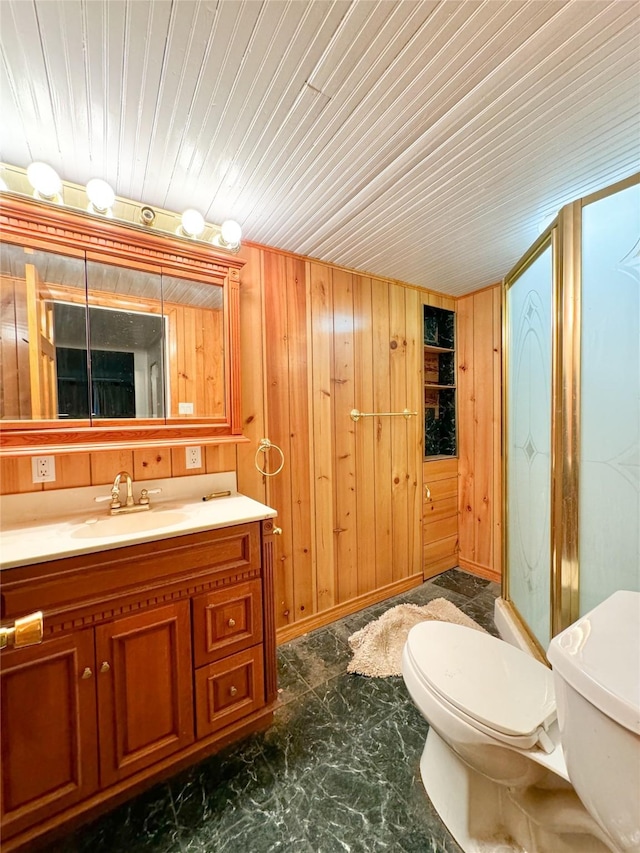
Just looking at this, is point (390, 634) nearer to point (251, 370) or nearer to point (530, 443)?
point (530, 443)

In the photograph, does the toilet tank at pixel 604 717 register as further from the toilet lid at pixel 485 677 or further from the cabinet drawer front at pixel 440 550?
the cabinet drawer front at pixel 440 550

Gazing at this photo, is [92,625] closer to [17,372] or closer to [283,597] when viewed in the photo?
[17,372]

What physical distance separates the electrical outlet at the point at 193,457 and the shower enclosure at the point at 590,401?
5.18 feet

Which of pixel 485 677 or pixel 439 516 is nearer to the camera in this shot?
pixel 485 677

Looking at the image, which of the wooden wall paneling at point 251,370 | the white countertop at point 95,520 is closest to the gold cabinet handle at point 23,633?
the white countertop at point 95,520

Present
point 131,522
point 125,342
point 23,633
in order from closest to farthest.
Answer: point 23,633 < point 131,522 < point 125,342

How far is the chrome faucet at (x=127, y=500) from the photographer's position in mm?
1370

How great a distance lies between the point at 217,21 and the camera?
2.61ft

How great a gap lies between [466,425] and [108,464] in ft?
8.16

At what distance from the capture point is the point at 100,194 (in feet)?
4.22

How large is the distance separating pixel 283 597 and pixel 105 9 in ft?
7.50

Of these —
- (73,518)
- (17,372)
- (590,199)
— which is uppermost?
(590,199)

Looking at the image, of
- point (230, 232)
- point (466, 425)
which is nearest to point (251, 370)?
point (230, 232)

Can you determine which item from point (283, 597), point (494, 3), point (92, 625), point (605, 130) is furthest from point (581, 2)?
point (283, 597)
